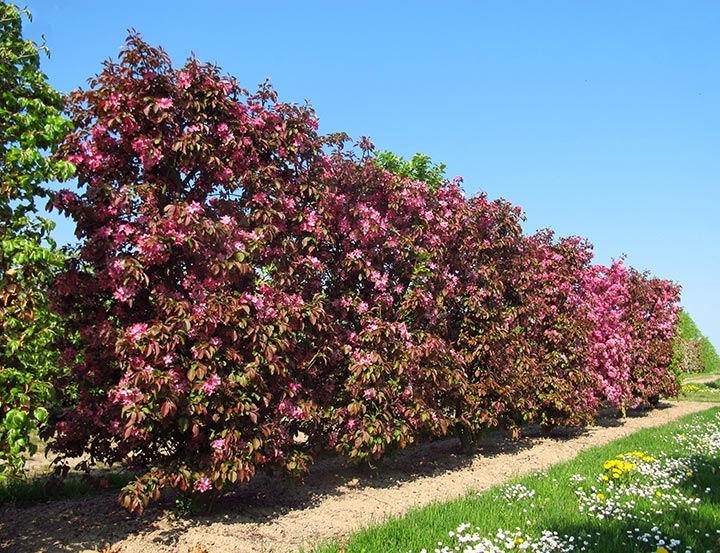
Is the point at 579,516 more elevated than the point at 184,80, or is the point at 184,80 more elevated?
the point at 184,80

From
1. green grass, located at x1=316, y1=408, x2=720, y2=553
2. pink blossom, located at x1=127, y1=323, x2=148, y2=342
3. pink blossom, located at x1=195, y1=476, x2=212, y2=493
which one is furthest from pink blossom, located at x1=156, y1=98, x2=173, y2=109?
green grass, located at x1=316, y1=408, x2=720, y2=553

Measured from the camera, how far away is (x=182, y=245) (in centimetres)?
492

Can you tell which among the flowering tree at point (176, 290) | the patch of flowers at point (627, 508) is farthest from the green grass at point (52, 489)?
the patch of flowers at point (627, 508)

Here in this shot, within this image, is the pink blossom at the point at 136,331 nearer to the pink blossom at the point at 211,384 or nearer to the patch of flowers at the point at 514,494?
the pink blossom at the point at 211,384

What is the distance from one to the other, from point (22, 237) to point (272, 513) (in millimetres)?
3467

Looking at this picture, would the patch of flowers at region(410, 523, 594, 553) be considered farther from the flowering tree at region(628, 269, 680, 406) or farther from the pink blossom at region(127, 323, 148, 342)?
the flowering tree at region(628, 269, 680, 406)

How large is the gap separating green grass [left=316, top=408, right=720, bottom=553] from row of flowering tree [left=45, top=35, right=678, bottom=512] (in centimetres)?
143

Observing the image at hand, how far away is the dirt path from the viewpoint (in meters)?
4.59

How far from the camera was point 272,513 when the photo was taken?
5586mm

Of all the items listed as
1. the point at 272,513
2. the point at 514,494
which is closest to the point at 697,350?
the point at 514,494

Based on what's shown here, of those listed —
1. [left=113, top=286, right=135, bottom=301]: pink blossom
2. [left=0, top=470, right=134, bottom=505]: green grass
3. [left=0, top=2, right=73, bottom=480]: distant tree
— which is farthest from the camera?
[left=0, top=470, right=134, bottom=505]: green grass

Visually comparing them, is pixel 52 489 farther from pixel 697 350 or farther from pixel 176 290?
pixel 697 350

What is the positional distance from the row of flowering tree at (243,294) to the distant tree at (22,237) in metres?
0.71

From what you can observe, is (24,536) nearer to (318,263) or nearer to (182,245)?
(182,245)
